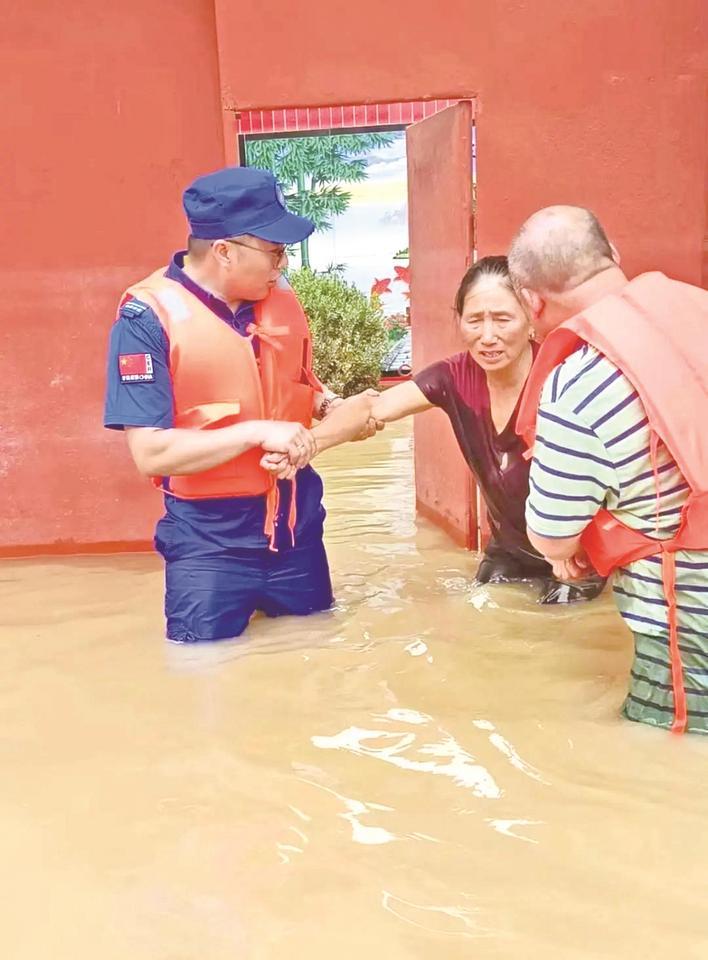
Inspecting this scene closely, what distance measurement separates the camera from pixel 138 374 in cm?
327

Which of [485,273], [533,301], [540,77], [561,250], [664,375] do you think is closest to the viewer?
[664,375]

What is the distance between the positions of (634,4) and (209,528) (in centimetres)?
278

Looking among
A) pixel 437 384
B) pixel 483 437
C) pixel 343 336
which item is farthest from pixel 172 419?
pixel 343 336

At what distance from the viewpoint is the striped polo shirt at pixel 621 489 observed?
2.42 m

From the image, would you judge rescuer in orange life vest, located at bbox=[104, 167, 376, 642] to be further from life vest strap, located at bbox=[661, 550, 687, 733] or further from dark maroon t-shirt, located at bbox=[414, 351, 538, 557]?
life vest strap, located at bbox=[661, 550, 687, 733]

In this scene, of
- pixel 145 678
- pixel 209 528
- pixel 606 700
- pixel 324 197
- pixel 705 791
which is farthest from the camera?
pixel 324 197

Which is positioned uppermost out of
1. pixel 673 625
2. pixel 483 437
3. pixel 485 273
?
pixel 485 273

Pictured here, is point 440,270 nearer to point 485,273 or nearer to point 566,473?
point 485,273

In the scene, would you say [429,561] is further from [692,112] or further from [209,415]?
[692,112]

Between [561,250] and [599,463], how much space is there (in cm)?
55

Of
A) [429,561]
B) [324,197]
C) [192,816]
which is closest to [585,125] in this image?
[429,561]

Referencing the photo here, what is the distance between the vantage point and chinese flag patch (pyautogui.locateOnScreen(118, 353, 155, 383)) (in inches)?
129

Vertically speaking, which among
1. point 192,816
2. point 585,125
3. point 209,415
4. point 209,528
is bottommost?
point 192,816

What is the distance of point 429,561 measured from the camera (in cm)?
454
